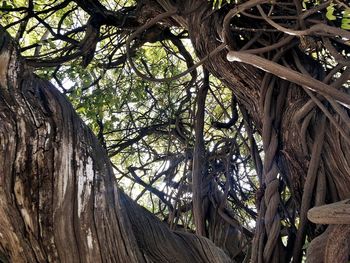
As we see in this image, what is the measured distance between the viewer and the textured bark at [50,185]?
2.53 feet

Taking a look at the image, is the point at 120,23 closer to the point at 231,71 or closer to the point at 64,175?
the point at 231,71

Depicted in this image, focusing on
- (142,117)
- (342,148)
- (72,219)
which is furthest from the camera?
(142,117)

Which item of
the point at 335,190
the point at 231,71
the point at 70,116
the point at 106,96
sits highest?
the point at 106,96

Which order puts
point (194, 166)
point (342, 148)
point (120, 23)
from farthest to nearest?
point (120, 23), point (194, 166), point (342, 148)

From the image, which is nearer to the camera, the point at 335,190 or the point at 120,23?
the point at 335,190

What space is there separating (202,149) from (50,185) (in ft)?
3.14

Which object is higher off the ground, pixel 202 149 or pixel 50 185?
pixel 202 149

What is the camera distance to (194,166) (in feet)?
5.39

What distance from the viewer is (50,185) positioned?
2.60ft

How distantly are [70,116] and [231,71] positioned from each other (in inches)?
24.0

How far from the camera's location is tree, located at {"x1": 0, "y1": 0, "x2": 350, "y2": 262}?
0.79 m

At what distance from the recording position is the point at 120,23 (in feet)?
5.89

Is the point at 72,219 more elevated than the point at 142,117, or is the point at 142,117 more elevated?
the point at 142,117

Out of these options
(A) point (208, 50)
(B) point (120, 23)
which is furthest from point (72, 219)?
(B) point (120, 23)
